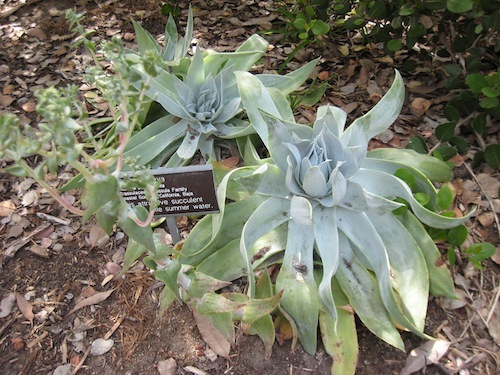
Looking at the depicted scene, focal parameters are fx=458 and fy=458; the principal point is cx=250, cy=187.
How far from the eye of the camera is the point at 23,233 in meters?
1.76

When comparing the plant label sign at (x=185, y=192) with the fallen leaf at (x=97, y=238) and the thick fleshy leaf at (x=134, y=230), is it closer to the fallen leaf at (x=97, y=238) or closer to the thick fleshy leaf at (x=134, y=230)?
the thick fleshy leaf at (x=134, y=230)

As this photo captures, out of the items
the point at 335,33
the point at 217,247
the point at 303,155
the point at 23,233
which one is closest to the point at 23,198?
the point at 23,233

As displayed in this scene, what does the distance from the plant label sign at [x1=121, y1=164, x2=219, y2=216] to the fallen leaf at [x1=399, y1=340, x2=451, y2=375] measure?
2.34ft

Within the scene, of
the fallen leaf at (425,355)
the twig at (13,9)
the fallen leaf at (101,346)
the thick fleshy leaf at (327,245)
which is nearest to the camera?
the thick fleshy leaf at (327,245)

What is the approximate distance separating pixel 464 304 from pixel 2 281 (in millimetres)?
1561

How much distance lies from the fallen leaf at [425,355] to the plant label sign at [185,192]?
71cm

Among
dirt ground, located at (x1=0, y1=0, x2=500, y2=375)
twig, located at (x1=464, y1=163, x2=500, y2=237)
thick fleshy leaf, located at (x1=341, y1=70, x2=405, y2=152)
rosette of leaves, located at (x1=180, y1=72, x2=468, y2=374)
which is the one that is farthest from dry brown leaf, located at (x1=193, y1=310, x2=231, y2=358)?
twig, located at (x1=464, y1=163, x2=500, y2=237)

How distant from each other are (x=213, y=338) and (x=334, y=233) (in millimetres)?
491

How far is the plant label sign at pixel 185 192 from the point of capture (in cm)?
129

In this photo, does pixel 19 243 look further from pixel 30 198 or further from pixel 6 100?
pixel 6 100

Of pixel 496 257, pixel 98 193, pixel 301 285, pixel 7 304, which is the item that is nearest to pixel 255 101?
pixel 301 285

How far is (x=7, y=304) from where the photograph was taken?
5.10ft

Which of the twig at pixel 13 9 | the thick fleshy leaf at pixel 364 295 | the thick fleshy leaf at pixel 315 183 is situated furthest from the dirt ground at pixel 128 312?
the twig at pixel 13 9

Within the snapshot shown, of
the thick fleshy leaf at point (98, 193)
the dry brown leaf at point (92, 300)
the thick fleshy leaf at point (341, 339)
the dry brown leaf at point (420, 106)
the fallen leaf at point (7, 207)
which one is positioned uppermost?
the thick fleshy leaf at point (98, 193)
